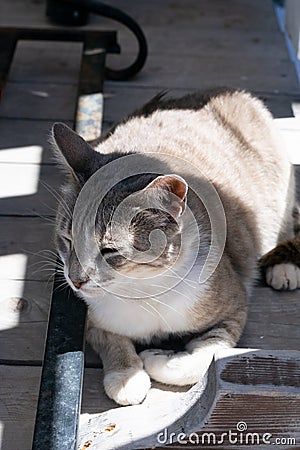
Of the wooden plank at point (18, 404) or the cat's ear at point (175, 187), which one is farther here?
the wooden plank at point (18, 404)

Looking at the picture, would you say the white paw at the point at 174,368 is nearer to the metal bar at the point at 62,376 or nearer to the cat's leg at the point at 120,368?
the cat's leg at the point at 120,368

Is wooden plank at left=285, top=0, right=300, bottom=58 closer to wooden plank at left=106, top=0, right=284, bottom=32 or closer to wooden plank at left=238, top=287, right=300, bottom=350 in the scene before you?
wooden plank at left=106, top=0, right=284, bottom=32

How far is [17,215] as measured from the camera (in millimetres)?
2908

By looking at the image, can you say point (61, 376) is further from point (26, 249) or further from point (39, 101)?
point (39, 101)

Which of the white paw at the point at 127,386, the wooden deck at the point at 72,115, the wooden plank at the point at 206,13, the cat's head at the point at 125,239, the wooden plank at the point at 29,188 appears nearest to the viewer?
the cat's head at the point at 125,239

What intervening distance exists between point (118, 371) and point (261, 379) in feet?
1.68

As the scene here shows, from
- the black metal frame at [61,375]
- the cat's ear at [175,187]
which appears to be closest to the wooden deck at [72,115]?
the black metal frame at [61,375]

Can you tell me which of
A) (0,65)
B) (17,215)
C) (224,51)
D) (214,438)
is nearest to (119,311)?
(214,438)

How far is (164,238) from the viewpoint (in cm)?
208

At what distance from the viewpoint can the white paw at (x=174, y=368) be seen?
2.20m

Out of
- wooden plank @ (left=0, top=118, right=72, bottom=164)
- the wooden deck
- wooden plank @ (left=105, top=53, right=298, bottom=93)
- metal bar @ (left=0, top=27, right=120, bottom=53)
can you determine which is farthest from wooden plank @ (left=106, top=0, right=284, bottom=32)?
wooden plank @ (left=0, top=118, right=72, bottom=164)

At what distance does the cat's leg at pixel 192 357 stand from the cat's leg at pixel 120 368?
3 centimetres

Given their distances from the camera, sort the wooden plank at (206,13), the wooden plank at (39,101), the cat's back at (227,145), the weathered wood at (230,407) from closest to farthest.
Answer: the weathered wood at (230,407) → the cat's back at (227,145) → the wooden plank at (39,101) → the wooden plank at (206,13)

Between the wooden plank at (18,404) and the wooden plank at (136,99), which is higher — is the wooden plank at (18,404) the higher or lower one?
the lower one
